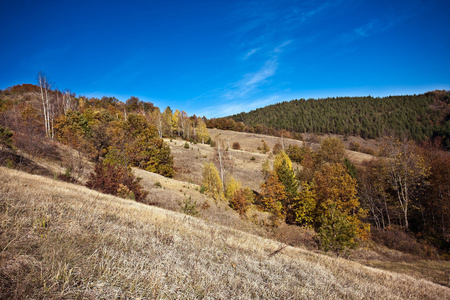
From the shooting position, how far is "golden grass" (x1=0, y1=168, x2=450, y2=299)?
277 centimetres

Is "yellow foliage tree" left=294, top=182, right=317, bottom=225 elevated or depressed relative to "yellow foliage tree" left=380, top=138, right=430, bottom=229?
depressed

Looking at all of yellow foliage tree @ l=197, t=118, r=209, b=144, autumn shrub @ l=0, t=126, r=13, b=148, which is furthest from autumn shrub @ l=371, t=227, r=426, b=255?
yellow foliage tree @ l=197, t=118, r=209, b=144

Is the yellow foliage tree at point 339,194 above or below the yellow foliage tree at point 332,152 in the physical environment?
below

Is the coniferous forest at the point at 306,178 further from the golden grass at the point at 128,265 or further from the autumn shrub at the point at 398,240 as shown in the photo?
the golden grass at the point at 128,265

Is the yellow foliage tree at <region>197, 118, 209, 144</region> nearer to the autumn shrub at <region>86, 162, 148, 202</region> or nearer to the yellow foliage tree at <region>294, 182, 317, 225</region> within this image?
the yellow foliage tree at <region>294, 182, 317, 225</region>

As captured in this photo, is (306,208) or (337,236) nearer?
(337,236)

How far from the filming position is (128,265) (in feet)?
12.1

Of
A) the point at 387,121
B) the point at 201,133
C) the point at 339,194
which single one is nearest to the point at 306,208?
the point at 339,194

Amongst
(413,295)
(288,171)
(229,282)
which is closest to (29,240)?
(229,282)

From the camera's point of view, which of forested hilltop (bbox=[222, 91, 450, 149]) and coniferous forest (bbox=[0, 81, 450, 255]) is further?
forested hilltop (bbox=[222, 91, 450, 149])

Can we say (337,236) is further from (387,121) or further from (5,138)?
(387,121)

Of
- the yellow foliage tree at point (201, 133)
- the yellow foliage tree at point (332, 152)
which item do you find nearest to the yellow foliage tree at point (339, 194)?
the yellow foliage tree at point (332, 152)

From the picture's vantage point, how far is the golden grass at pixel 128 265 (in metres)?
2.77

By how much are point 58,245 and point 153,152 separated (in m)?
39.2
